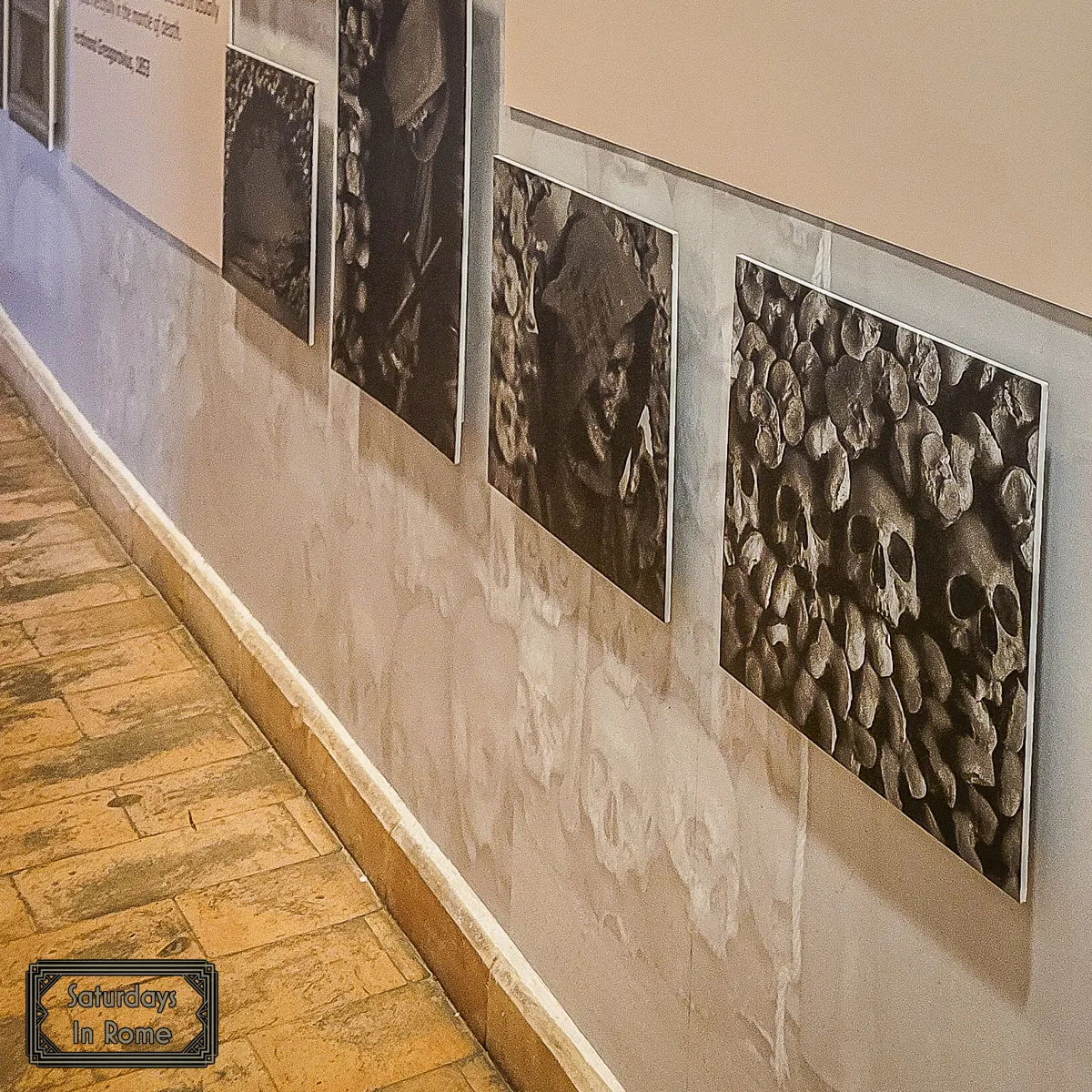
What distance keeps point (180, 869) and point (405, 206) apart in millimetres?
1463

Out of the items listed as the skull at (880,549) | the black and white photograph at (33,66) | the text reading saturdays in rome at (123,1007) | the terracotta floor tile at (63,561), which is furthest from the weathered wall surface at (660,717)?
the black and white photograph at (33,66)

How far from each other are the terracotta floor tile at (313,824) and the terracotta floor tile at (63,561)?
1356 mm

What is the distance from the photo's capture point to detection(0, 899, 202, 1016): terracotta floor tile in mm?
2945

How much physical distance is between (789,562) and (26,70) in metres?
3.65

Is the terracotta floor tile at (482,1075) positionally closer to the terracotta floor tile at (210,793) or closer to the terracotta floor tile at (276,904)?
the terracotta floor tile at (276,904)

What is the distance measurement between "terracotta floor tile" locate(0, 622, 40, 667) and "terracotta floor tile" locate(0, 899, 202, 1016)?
3.78 ft

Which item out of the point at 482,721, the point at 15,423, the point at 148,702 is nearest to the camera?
the point at 482,721

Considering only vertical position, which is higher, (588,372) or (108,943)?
(588,372)

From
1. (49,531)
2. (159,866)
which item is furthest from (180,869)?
(49,531)

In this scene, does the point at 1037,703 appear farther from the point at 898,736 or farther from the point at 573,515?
the point at 573,515

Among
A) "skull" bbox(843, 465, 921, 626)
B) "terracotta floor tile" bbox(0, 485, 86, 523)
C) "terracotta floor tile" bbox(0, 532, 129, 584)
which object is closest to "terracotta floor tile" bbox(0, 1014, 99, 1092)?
"skull" bbox(843, 465, 921, 626)

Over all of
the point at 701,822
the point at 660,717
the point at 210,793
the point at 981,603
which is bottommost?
the point at 210,793
